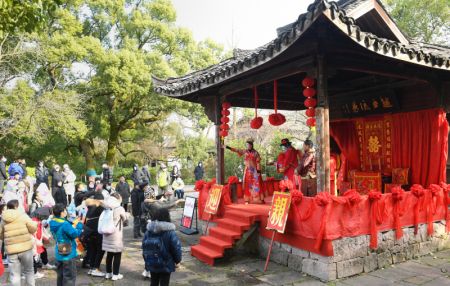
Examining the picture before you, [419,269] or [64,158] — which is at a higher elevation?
[64,158]

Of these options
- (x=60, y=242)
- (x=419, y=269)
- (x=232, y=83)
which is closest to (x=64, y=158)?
(x=232, y=83)

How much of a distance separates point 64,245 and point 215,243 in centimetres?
326

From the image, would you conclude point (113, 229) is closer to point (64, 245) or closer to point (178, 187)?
point (64, 245)

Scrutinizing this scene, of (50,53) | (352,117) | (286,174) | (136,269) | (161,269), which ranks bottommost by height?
(136,269)

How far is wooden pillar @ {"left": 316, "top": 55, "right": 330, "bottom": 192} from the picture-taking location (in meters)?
6.92

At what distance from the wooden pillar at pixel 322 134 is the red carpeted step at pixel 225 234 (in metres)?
2.04

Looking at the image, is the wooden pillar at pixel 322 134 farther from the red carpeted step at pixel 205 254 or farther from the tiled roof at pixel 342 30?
the red carpeted step at pixel 205 254

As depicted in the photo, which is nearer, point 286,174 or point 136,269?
point 136,269

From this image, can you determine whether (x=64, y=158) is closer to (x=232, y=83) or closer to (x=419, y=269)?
(x=232, y=83)

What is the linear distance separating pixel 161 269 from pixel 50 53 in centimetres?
1774

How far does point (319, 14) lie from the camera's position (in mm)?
5129

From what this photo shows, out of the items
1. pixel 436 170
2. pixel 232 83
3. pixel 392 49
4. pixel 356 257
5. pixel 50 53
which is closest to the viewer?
pixel 392 49

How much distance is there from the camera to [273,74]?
802 centimetres

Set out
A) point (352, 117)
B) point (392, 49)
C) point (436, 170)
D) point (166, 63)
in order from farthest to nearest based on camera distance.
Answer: point (166, 63), point (352, 117), point (436, 170), point (392, 49)
